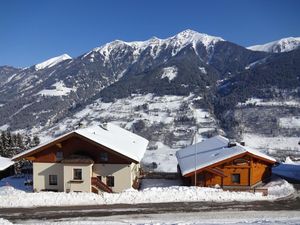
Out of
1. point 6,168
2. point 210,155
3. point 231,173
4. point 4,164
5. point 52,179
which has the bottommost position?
point 52,179

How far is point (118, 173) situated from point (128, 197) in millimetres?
4646

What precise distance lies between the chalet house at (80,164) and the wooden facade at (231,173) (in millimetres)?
6417

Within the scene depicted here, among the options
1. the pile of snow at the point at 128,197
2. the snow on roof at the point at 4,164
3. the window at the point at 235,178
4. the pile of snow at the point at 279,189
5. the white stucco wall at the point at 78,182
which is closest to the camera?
the pile of snow at the point at 128,197

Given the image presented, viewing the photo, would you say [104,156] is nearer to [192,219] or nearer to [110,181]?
[110,181]

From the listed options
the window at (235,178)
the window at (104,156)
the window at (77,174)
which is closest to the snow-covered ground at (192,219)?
the window at (77,174)

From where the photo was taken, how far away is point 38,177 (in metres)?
39.6

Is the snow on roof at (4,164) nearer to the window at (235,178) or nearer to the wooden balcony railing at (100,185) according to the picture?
the wooden balcony railing at (100,185)

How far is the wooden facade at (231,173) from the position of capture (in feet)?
133

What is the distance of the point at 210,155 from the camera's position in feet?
144

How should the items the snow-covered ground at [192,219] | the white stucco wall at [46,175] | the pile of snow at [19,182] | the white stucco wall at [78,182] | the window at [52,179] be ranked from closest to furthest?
the snow-covered ground at [192,219], the white stucco wall at [78,182], the white stucco wall at [46,175], the window at [52,179], the pile of snow at [19,182]

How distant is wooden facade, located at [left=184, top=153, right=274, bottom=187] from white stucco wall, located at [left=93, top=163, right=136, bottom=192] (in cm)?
555

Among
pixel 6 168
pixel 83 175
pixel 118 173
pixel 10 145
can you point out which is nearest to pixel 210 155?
pixel 118 173

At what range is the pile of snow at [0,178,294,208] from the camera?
34531 millimetres

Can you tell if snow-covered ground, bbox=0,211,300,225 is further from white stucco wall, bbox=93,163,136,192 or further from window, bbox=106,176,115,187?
window, bbox=106,176,115,187
